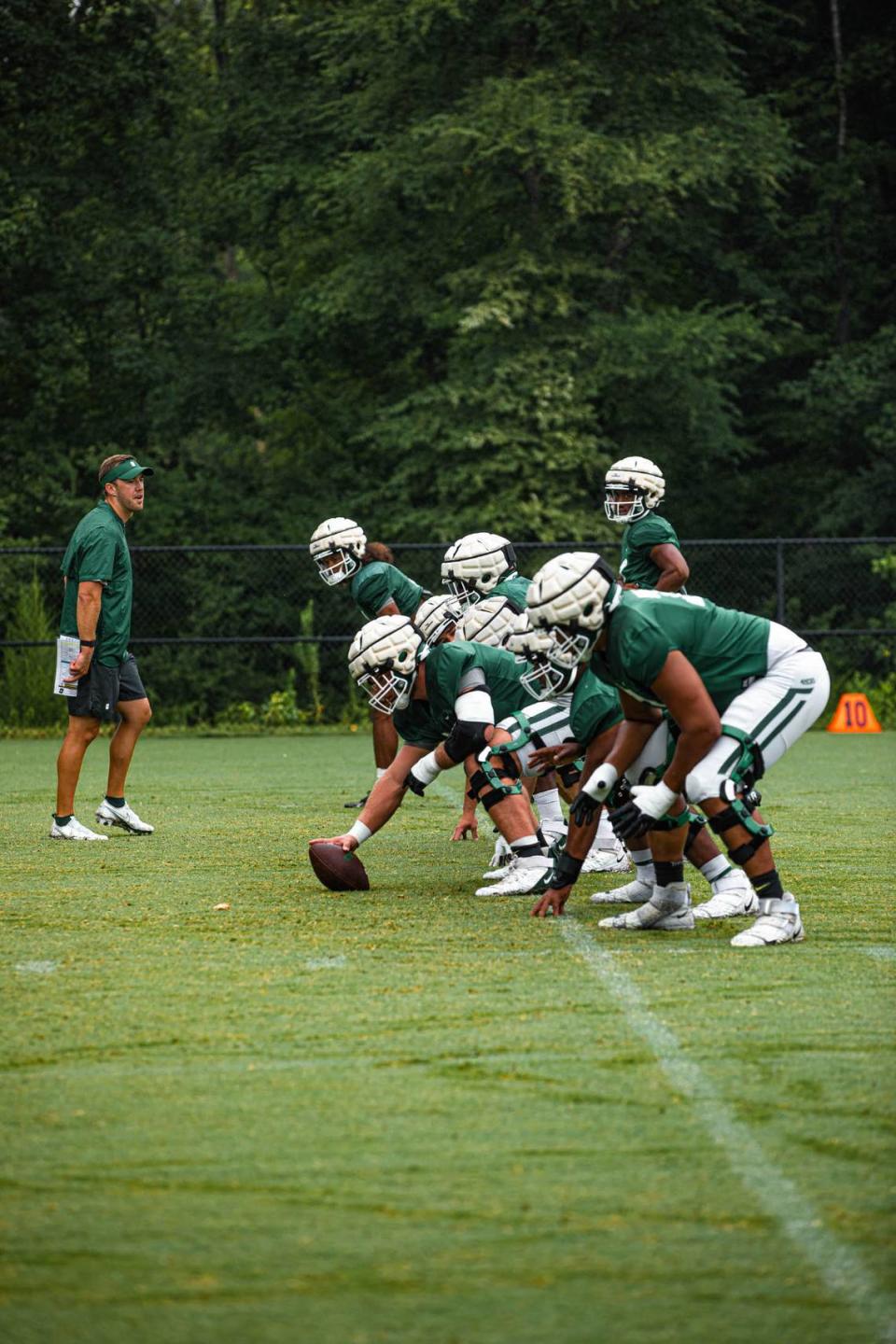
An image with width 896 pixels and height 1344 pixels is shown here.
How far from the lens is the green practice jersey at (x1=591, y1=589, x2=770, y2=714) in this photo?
21.1 ft

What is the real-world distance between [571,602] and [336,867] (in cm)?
218

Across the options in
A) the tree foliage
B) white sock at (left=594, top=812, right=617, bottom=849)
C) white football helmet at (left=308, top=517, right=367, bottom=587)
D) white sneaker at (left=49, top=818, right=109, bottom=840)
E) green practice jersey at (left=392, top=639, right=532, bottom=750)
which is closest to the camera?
green practice jersey at (left=392, top=639, right=532, bottom=750)

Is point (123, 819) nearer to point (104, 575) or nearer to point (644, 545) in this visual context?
point (104, 575)

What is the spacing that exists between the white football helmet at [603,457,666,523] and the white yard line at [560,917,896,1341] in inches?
168

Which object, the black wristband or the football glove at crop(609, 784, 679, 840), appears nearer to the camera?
the football glove at crop(609, 784, 679, 840)

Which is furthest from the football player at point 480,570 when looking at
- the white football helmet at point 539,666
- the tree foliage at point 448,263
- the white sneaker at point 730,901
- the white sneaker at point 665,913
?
the tree foliage at point 448,263

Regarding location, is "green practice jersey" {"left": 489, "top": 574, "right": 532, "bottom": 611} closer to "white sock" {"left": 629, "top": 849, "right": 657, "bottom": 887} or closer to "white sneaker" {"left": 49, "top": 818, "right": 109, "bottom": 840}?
"white sock" {"left": 629, "top": 849, "right": 657, "bottom": 887}

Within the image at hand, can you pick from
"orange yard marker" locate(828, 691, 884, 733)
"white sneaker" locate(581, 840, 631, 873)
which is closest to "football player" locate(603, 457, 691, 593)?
"white sneaker" locate(581, 840, 631, 873)

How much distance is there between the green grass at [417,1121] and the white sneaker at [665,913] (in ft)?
0.53

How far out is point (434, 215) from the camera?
2630 centimetres

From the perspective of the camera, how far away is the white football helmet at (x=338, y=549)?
36.6ft

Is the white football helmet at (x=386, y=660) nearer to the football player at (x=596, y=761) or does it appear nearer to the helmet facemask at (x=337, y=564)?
the football player at (x=596, y=761)

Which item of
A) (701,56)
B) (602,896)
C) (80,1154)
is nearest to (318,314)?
(701,56)

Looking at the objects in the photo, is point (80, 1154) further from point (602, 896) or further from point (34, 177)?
point (34, 177)
